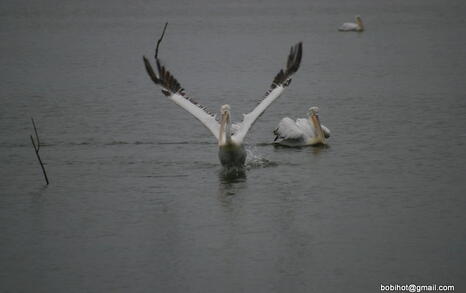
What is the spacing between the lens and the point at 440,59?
25.9 m

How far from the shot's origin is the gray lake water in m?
8.27

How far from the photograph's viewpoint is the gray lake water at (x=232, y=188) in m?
8.27

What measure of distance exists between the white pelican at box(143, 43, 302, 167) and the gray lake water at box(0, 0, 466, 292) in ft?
1.03

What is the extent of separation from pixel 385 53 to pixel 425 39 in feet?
17.7

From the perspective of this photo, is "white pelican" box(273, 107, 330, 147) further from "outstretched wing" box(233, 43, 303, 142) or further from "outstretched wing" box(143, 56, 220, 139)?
"outstretched wing" box(143, 56, 220, 139)

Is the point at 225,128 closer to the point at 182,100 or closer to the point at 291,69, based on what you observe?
the point at 182,100

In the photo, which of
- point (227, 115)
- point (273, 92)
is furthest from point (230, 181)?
point (273, 92)

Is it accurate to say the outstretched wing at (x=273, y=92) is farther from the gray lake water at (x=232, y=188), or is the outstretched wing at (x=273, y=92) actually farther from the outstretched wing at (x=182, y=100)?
the gray lake water at (x=232, y=188)

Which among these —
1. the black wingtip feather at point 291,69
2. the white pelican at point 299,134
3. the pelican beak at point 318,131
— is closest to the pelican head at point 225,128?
the black wingtip feather at point 291,69

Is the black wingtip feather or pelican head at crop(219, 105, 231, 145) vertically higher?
the black wingtip feather

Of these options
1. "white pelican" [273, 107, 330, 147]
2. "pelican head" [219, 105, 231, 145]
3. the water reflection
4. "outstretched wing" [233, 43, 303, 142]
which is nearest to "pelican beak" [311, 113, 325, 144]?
"white pelican" [273, 107, 330, 147]

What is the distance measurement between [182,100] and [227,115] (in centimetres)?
94

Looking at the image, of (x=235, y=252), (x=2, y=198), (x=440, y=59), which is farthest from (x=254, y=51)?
(x=235, y=252)

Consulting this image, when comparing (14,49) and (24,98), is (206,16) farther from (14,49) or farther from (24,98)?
(24,98)
